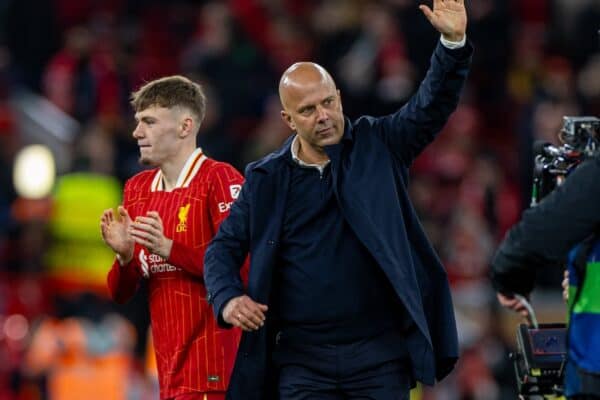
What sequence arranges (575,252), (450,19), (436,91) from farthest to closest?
(436,91)
(450,19)
(575,252)

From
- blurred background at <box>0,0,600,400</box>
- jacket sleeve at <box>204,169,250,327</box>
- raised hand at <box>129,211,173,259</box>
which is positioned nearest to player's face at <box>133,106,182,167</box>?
raised hand at <box>129,211,173,259</box>

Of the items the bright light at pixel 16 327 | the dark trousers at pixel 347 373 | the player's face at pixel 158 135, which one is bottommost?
the bright light at pixel 16 327

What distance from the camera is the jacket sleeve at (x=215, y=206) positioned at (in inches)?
257

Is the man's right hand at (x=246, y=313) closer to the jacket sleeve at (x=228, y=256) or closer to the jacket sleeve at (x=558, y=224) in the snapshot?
the jacket sleeve at (x=228, y=256)

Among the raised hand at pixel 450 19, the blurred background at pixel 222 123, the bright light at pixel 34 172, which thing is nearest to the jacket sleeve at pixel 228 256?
the raised hand at pixel 450 19

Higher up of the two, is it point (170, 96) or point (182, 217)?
point (170, 96)

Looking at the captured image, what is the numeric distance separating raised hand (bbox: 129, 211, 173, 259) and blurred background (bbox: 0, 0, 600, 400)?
5.24 m

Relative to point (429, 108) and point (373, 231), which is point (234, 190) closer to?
point (373, 231)

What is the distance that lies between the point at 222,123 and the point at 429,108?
7909 millimetres

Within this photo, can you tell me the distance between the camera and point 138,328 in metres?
12.1

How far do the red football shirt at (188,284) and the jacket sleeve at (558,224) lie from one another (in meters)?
1.87

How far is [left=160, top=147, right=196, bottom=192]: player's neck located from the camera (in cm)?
685

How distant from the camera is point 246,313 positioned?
19.2 feet

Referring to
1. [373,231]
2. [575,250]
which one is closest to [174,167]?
[373,231]
